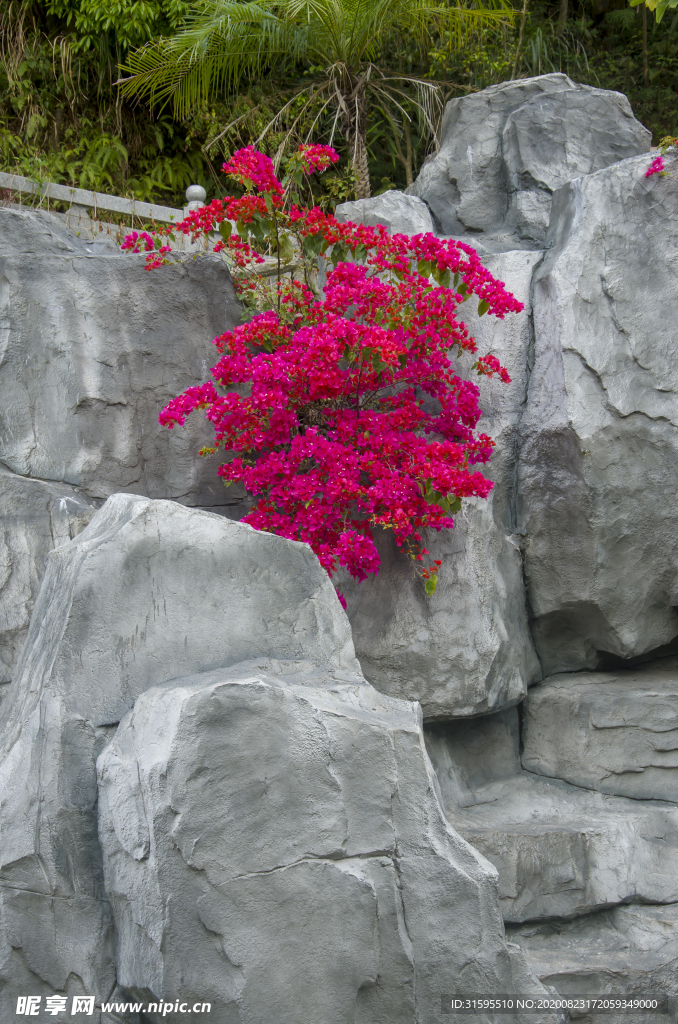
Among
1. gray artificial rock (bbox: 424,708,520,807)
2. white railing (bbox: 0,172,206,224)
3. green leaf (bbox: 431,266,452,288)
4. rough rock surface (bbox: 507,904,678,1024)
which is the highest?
green leaf (bbox: 431,266,452,288)

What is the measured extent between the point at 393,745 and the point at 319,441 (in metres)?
1.75

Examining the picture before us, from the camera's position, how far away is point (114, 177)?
8703mm

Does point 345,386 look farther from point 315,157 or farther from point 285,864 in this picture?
point 285,864

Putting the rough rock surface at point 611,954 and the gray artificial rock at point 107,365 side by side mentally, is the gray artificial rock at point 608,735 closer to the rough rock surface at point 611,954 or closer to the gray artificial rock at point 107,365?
the rough rock surface at point 611,954

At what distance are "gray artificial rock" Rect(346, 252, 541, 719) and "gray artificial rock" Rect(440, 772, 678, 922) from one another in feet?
2.01

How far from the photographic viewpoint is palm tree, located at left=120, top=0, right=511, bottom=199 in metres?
7.30

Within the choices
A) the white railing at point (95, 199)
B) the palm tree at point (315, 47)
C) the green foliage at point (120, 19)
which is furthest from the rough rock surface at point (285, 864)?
the green foliage at point (120, 19)

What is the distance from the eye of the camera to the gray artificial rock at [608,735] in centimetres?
461

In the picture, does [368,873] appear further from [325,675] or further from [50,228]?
[50,228]

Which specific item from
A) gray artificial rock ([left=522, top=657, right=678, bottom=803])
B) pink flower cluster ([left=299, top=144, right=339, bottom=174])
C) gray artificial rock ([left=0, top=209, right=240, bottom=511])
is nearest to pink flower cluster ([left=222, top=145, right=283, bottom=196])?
pink flower cluster ([left=299, top=144, right=339, bottom=174])

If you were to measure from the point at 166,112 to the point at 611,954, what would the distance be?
8.36 meters

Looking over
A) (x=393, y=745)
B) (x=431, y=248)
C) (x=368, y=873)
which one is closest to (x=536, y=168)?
(x=431, y=248)

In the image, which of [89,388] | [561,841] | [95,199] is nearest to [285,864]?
[561,841]

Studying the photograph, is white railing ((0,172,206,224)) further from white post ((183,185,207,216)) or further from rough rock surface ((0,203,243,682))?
rough rock surface ((0,203,243,682))
